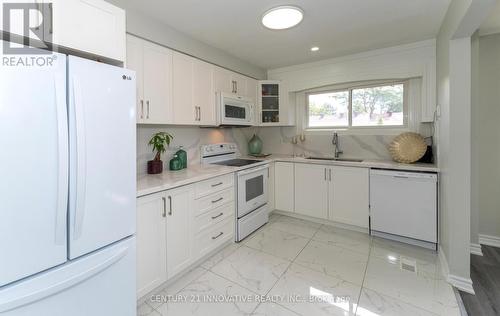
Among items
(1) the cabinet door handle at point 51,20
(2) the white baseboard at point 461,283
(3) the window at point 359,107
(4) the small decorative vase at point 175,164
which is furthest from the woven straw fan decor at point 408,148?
(1) the cabinet door handle at point 51,20

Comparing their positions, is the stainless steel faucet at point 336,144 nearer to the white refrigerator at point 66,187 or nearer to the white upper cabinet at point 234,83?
the white upper cabinet at point 234,83

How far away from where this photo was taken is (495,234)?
257 centimetres

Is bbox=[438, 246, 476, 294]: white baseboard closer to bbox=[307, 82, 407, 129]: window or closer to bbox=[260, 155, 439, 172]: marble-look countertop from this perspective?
bbox=[260, 155, 439, 172]: marble-look countertop

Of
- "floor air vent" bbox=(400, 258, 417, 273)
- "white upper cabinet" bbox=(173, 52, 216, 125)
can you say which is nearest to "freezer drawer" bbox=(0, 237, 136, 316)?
"white upper cabinet" bbox=(173, 52, 216, 125)

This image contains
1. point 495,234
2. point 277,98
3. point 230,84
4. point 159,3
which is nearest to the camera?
point 159,3

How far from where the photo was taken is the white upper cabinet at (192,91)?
2.38 meters

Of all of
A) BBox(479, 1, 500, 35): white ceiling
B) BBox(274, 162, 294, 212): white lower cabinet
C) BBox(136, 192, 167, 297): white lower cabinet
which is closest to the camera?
BBox(136, 192, 167, 297): white lower cabinet

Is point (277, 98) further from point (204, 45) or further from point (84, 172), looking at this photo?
point (84, 172)

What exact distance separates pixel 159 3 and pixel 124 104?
3.45 feet

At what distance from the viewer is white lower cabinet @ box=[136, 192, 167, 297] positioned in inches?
66.9

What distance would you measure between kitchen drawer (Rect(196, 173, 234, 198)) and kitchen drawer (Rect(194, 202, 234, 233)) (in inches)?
8.1

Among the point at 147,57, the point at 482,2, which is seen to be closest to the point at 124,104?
the point at 147,57

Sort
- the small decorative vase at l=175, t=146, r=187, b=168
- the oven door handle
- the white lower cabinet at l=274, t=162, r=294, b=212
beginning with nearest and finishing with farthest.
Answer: the small decorative vase at l=175, t=146, r=187, b=168 < the oven door handle < the white lower cabinet at l=274, t=162, r=294, b=212

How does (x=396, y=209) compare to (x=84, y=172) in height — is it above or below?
below
